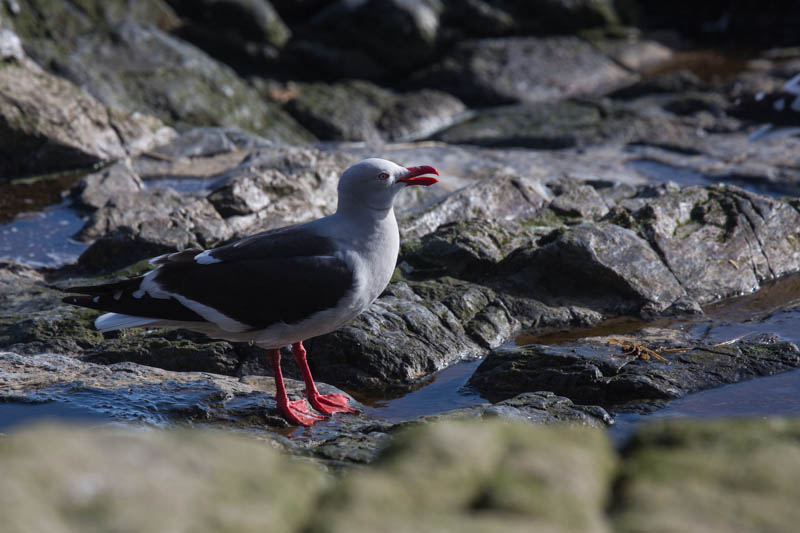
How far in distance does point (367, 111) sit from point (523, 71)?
3403 mm

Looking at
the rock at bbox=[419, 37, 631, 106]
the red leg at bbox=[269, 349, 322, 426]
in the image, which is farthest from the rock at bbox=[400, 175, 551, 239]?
the rock at bbox=[419, 37, 631, 106]

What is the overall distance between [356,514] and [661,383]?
338 centimetres

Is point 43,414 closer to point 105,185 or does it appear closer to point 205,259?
point 205,259

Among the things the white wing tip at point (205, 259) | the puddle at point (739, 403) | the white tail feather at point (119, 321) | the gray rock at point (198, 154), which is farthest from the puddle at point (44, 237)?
the puddle at point (739, 403)

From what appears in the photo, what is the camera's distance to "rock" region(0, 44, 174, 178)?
32.1ft

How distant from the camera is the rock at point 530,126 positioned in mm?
12469

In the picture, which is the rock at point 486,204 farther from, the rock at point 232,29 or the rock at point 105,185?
the rock at point 232,29

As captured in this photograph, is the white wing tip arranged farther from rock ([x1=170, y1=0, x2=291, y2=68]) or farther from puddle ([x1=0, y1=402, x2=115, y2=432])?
rock ([x1=170, y1=0, x2=291, y2=68])

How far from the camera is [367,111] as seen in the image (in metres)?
14.4

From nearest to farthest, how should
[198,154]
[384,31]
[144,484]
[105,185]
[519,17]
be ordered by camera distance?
[144,484] < [105,185] < [198,154] < [384,31] < [519,17]

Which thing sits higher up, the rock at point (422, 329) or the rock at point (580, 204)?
the rock at point (580, 204)

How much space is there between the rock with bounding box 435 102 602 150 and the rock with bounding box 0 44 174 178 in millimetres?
4857

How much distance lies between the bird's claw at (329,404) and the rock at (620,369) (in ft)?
2.82

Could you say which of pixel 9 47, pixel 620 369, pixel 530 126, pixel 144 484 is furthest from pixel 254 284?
pixel 530 126
